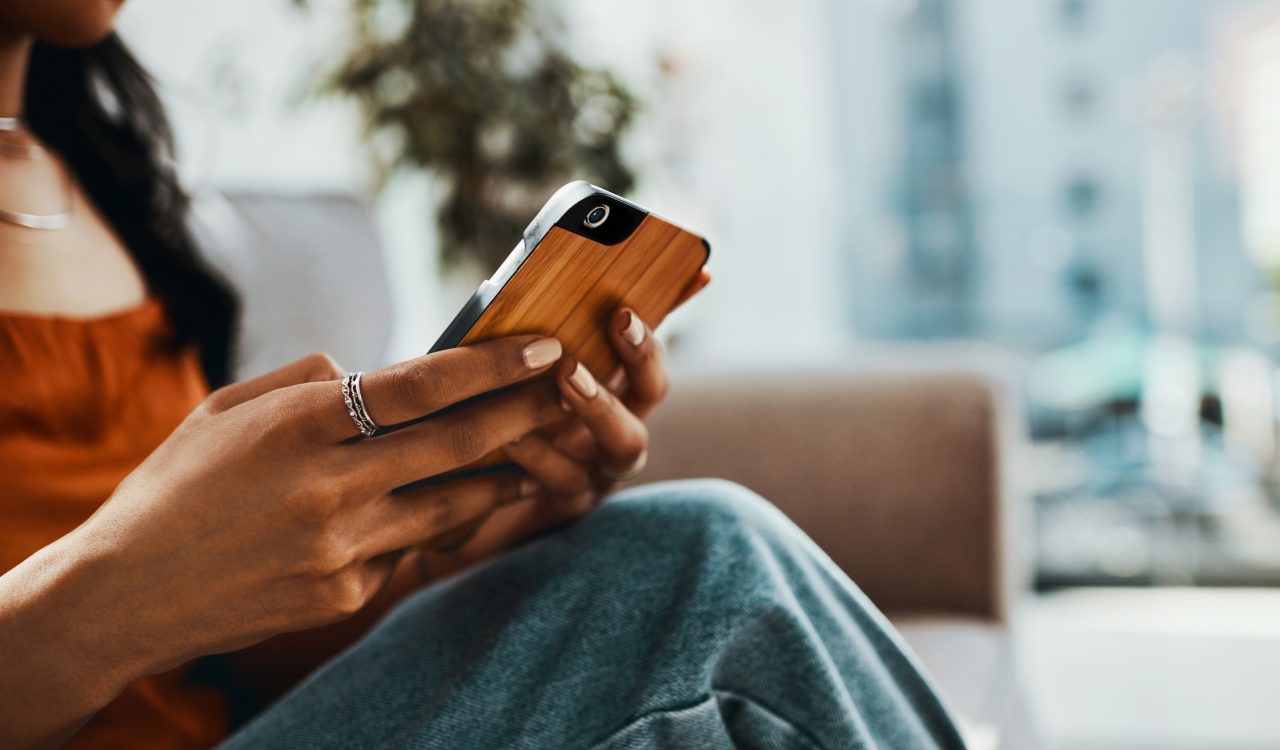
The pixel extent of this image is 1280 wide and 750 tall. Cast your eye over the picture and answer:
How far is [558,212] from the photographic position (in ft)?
1.42

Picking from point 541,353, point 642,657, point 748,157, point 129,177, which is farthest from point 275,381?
point 748,157

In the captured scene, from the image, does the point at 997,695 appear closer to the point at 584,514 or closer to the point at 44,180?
the point at 584,514

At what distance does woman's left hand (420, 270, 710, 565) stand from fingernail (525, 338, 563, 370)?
0.14 feet

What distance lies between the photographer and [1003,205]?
2371 millimetres

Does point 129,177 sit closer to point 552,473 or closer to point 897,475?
point 552,473

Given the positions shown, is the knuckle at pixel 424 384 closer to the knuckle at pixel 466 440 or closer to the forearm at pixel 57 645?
the knuckle at pixel 466 440

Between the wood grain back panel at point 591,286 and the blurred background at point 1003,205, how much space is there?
0.96 meters

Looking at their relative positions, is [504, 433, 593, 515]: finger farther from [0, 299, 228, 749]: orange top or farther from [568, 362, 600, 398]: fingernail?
[0, 299, 228, 749]: orange top

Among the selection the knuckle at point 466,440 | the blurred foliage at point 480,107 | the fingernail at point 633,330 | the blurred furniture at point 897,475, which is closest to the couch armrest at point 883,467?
the blurred furniture at point 897,475

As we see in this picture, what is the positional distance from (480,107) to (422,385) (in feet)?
3.72

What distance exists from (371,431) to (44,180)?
0.50m

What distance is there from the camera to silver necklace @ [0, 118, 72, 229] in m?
0.71

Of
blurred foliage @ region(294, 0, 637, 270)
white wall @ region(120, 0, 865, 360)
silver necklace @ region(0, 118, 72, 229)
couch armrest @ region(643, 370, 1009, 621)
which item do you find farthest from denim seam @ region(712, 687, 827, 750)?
white wall @ region(120, 0, 865, 360)

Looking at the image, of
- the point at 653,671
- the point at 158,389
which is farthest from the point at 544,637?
the point at 158,389
